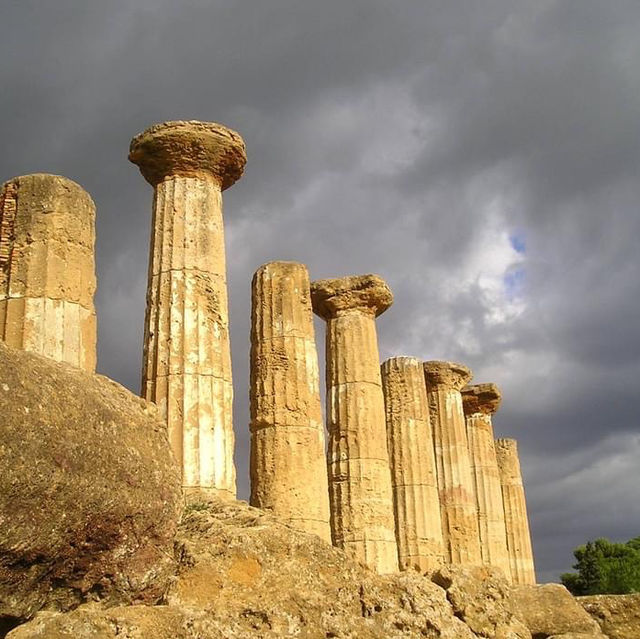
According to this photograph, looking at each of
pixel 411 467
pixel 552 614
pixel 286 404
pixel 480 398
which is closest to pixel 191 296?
pixel 286 404

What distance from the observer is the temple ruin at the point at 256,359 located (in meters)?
11.6

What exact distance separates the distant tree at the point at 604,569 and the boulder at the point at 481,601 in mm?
42742

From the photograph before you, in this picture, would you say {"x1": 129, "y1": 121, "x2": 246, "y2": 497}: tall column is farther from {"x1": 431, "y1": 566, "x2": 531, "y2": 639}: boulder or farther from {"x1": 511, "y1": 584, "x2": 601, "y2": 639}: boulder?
{"x1": 431, "y1": 566, "x2": 531, "y2": 639}: boulder

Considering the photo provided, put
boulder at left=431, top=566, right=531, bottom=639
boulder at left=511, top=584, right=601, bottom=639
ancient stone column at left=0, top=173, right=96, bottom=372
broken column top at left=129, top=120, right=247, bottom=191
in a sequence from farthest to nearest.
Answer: broken column top at left=129, top=120, right=247, bottom=191, boulder at left=511, top=584, right=601, bottom=639, ancient stone column at left=0, top=173, right=96, bottom=372, boulder at left=431, top=566, right=531, bottom=639

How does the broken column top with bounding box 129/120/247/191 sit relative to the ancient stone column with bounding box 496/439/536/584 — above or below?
above

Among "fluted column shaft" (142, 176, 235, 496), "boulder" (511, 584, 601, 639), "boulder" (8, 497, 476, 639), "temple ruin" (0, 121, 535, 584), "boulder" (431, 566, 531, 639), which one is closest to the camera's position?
"boulder" (8, 497, 476, 639)

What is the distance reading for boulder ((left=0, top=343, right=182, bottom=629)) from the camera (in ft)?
19.1

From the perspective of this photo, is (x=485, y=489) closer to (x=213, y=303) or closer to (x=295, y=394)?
(x=295, y=394)

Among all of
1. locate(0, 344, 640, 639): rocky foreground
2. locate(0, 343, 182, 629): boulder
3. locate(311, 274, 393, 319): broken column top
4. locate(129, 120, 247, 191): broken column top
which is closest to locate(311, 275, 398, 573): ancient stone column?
locate(311, 274, 393, 319): broken column top

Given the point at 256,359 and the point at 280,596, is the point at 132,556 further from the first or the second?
the point at 256,359

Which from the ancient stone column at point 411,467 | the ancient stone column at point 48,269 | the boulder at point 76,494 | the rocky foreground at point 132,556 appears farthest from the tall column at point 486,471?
the boulder at point 76,494

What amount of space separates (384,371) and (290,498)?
8463 millimetres

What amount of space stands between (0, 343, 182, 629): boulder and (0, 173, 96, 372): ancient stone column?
422cm

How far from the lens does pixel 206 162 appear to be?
14227 mm
